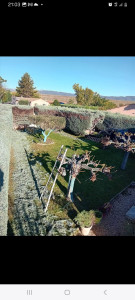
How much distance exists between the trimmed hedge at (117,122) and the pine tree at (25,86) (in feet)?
164

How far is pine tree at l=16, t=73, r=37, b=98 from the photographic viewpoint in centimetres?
6047

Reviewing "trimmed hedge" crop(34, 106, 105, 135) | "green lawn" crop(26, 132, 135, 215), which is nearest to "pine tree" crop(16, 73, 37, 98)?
"trimmed hedge" crop(34, 106, 105, 135)

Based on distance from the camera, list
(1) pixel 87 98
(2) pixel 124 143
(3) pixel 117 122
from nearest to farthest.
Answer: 1. (2) pixel 124 143
2. (3) pixel 117 122
3. (1) pixel 87 98

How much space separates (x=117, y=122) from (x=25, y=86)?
174 feet

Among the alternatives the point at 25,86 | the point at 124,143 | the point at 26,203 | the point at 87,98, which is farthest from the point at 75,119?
the point at 25,86

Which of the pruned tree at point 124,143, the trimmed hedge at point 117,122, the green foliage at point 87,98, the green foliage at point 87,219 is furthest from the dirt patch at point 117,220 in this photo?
the green foliage at point 87,98

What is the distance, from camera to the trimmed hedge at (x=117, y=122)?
18.6 meters

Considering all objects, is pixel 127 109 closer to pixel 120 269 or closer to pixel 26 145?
pixel 26 145

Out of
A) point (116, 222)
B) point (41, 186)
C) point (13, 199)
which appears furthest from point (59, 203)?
point (116, 222)

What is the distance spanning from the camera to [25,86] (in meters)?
61.1

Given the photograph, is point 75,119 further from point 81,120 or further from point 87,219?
point 87,219

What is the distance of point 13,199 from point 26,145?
330 inches

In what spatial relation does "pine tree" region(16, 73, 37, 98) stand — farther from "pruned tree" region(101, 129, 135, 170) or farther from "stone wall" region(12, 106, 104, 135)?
"pruned tree" region(101, 129, 135, 170)

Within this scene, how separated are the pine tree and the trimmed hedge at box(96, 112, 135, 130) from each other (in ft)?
164
